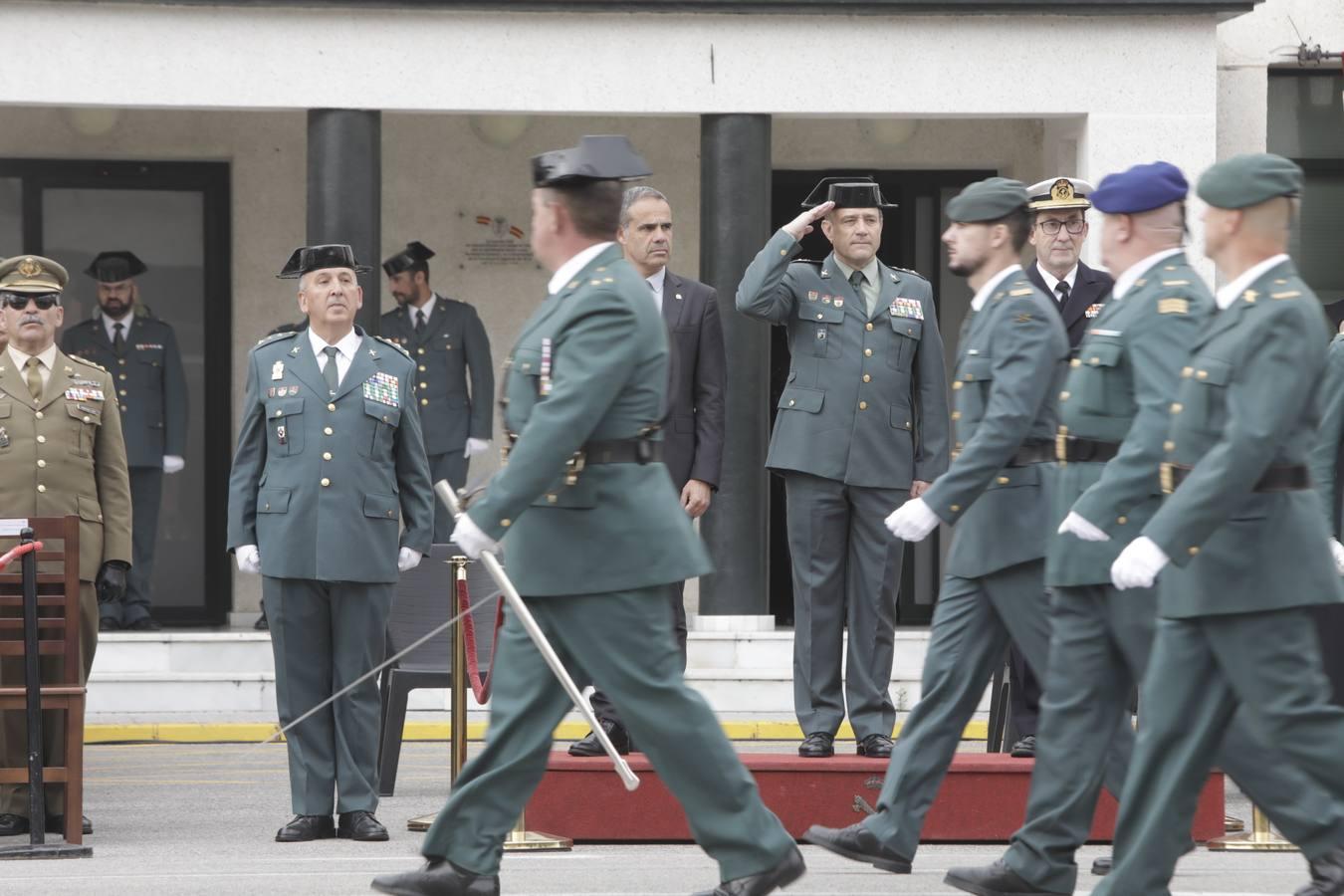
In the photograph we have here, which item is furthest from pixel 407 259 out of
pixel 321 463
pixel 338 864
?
pixel 338 864

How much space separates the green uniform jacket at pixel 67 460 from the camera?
359 inches

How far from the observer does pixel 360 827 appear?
28.0 ft

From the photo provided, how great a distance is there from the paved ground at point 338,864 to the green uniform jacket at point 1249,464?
1.60 metres

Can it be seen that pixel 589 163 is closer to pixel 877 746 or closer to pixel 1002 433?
pixel 1002 433

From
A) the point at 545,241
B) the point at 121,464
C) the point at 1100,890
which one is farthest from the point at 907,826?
the point at 121,464

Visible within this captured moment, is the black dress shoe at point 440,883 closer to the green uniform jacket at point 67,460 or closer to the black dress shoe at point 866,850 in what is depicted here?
the black dress shoe at point 866,850

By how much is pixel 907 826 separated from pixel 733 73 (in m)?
7.58

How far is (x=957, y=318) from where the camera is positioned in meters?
16.0

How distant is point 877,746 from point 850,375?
1336 mm

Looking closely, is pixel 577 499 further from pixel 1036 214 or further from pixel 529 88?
pixel 529 88

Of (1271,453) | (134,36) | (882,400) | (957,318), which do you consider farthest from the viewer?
(957,318)

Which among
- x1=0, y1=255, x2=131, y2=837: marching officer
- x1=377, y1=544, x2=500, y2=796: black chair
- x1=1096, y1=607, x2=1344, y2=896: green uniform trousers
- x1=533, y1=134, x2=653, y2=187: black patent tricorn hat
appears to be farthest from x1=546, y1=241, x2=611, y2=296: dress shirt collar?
x1=377, y1=544, x2=500, y2=796: black chair

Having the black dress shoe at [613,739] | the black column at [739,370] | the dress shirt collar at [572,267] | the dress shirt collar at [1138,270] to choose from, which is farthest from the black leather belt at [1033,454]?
the black column at [739,370]

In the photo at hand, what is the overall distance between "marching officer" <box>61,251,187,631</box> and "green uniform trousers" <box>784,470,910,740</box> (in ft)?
22.9
